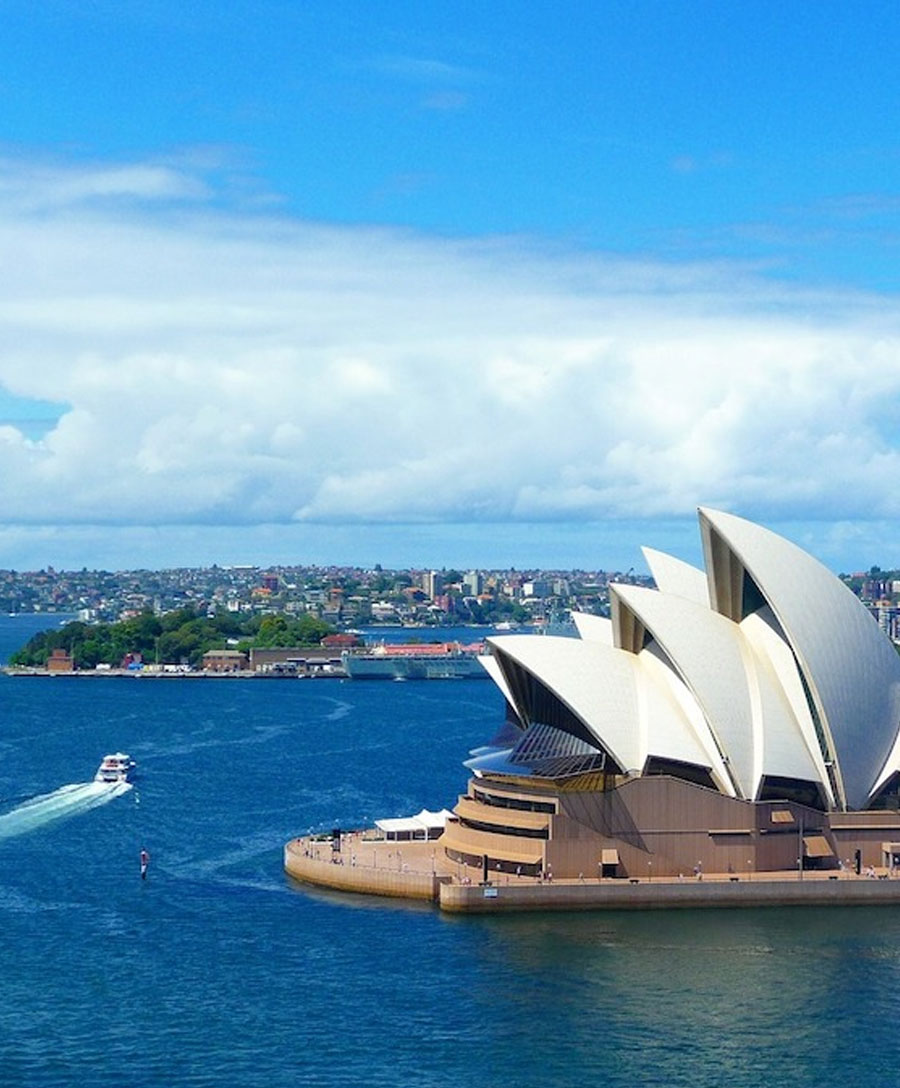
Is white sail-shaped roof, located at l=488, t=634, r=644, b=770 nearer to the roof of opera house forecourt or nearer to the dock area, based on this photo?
the roof of opera house forecourt

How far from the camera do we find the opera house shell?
47781 millimetres

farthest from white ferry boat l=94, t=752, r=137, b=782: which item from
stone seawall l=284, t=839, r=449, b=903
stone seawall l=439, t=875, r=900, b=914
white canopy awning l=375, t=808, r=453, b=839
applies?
stone seawall l=439, t=875, r=900, b=914

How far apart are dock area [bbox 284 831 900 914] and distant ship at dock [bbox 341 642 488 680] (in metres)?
95.6

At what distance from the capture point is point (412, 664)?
146500mm

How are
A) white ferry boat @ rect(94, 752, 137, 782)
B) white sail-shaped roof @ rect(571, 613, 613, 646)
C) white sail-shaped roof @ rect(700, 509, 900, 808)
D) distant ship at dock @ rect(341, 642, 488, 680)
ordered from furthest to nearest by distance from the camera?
distant ship at dock @ rect(341, 642, 488, 680) < white ferry boat @ rect(94, 752, 137, 782) < white sail-shaped roof @ rect(571, 613, 613, 646) < white sail-shaped roof @ rect(700, 509, 900, 808)

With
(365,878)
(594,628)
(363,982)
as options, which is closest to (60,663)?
(594,628)

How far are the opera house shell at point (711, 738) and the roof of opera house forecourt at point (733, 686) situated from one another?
4 centimetres

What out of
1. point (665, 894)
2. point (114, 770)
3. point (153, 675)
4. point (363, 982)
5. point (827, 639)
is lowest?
point (363, 982)

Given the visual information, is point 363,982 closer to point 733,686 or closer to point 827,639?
point 733,686

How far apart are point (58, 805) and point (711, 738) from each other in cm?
2429

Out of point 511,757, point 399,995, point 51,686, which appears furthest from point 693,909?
point 51,686

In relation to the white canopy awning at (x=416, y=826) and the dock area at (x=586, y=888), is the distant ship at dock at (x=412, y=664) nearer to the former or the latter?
the white canopy awning at (x=416, y=826)

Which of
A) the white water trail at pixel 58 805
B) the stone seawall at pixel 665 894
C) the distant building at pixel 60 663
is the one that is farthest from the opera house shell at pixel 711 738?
the distant building at pixel 60 663

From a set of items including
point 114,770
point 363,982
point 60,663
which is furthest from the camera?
point 60,663
